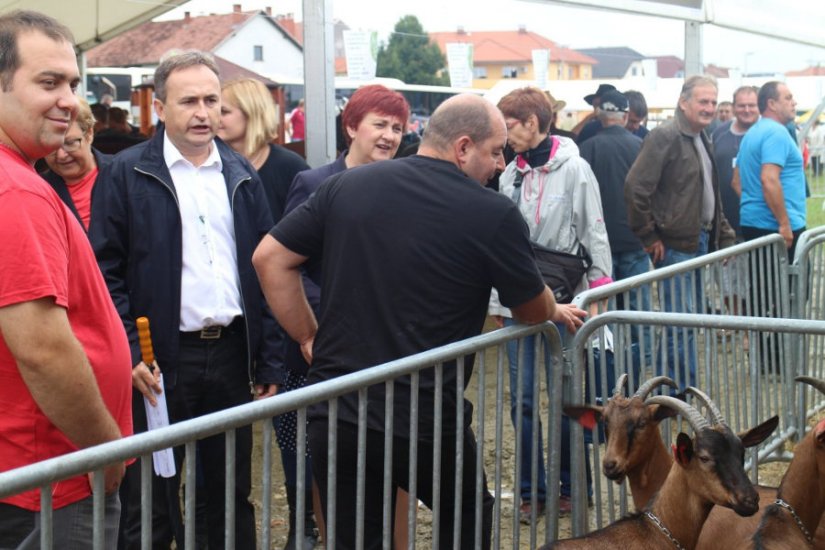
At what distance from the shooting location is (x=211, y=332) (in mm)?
4172

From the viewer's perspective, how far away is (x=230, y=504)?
274cm

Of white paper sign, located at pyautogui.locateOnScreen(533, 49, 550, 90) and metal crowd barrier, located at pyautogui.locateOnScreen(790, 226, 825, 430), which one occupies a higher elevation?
white paper sign, located at pyautogui.locateOnScreen(533, 49, 550, 90)

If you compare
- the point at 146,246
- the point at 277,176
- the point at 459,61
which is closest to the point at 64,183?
the point at 146,246

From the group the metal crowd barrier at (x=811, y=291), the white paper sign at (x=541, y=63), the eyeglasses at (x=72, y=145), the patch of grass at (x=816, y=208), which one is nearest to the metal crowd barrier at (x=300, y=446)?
the eyeglasses at (x=72, y=145)

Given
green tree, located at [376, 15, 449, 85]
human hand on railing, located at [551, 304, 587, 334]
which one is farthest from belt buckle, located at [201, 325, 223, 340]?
green tree, located at [376, 15, 449, 85]

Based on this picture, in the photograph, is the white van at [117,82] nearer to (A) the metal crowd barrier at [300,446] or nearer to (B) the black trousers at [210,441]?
(B) the black trousers at [210,441]

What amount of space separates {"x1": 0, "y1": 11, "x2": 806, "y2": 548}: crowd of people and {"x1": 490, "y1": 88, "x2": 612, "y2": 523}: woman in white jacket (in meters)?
0.01

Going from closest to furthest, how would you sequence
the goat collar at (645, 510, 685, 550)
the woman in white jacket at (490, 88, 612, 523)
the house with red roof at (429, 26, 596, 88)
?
1. the goat collar at (645, 510, 685, 550)
2. the woman in white jacket at (490, 88, 612, 523)
3. the house with red roof at (429, 26, 596, 88)

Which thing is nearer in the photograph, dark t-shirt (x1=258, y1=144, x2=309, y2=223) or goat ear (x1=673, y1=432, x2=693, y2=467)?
goat ear (x1=673, y1=432, x2=693, y2=467)

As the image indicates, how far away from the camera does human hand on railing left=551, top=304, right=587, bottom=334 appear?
4.00 metres

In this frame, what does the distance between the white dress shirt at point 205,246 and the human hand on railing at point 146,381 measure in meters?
0.20

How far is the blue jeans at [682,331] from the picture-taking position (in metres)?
4.67

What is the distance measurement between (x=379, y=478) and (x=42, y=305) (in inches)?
53.5

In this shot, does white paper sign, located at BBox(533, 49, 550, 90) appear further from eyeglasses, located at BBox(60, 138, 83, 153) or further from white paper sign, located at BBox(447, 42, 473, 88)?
eyeglasses, located at BBox(60, 138, 83, 153)
